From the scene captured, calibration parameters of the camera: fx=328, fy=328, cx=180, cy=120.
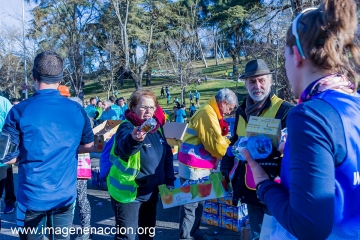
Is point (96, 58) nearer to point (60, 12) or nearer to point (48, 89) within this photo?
point (60, 12)

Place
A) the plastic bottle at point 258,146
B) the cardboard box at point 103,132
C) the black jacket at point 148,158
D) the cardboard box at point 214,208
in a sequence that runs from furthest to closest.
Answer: the cardboard box at point 103,132 < the cardboard box at point 214,208 < the black jacket at point 148,158 < the plastic bottle at point 258,146

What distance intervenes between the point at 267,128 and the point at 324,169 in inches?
18.2

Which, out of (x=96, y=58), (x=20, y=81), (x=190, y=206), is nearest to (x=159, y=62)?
(x=96, y=58)

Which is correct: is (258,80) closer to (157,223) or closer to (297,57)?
(297,57)

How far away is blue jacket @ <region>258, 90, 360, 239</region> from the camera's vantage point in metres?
1.03

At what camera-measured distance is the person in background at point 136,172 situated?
2830 mm

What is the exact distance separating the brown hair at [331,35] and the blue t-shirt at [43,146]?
6.35 ft

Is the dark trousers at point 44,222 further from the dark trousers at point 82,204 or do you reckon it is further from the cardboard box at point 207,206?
the cardboard box at point 207,206

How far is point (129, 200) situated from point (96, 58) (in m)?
32.1

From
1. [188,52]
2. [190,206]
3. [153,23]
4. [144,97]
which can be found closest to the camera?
[144,97]

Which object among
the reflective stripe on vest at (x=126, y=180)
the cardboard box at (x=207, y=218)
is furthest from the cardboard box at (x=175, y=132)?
the reflective stripe on vest at (x=126, y=180)

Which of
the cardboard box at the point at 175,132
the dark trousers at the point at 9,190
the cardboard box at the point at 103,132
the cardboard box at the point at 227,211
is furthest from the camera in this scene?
the cardboard box at the point at 175,132

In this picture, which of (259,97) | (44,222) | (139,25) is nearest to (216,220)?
(259,97)

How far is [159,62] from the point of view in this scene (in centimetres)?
3225
